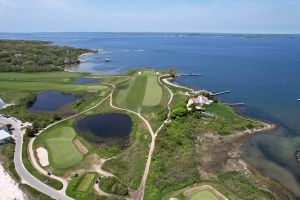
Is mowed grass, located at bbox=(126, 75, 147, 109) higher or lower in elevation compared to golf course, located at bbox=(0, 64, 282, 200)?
higher

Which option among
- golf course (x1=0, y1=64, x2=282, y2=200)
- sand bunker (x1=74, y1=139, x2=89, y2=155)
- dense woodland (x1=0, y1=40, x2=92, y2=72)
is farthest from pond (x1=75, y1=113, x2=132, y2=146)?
dense woodland (x1=0, y1=40, x2=92, y2=72)

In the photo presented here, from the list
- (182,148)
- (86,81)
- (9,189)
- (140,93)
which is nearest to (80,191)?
(9,189)

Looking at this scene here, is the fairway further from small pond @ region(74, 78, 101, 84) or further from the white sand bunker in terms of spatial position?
the white sand bunker

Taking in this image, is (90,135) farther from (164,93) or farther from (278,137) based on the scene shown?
(278,137)

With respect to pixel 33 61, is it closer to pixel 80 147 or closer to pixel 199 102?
pixel 199 102

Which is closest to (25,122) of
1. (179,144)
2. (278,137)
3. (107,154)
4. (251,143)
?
(107,154)

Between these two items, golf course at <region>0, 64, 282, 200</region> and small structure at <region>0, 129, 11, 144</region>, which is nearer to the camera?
golf course at <region>0, 64, 282, 200</region>

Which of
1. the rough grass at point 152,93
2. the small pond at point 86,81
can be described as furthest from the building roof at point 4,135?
the small pond at point 86,81
